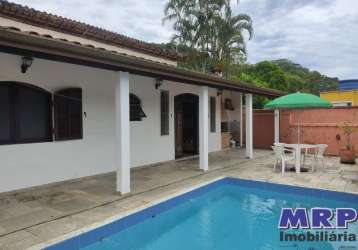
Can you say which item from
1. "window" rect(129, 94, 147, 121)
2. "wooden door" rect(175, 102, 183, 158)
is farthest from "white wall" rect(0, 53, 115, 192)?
"wooden door" rect(175, 102, 183, 158)

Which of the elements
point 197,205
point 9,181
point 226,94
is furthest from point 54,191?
point 226,94

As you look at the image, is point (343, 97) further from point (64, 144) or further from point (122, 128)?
point (64, 144)

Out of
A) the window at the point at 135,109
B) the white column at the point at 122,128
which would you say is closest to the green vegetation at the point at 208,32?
the window at the point at 135,109

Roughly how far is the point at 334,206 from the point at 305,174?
2950mm

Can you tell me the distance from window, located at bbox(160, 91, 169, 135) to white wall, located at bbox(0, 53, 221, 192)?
0.24 metres

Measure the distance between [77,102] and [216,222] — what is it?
5.78m

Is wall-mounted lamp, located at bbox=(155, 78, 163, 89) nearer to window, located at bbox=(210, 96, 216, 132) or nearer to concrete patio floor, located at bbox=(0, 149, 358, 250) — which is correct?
concrete patio floor, located at bbox=(0, 149, 358, 250)

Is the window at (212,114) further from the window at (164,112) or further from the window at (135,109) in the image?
the window at (135,109)

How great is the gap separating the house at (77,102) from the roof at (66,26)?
3 cm

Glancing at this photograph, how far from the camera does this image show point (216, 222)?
7.18 metres

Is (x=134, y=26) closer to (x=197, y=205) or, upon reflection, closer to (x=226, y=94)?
(x=226, y=94)

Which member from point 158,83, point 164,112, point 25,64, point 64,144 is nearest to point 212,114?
point 164,112

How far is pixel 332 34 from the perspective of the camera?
23438mm

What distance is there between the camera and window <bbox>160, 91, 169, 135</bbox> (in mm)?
13422
